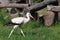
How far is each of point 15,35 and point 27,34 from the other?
36cm

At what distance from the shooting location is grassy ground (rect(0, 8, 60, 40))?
7.05 m

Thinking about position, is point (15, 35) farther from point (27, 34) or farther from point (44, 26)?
point (44, 26)

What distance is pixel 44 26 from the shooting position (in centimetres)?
855

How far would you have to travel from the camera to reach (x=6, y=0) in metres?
12.6

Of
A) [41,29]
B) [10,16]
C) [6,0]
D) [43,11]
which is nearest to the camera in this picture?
[41,29]

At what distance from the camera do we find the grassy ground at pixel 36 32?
705 cm

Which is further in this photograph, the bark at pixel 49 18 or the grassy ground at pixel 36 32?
the bark at pixel 49 18

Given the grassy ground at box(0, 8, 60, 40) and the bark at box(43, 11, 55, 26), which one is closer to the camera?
the grassy ground at box(0, 8, 60, 40)

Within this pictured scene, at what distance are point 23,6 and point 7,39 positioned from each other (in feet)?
11.5

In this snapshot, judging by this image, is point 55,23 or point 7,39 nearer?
point 7,39

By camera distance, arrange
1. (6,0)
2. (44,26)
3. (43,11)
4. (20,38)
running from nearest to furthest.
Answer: (20,38) → (44,26) → (43,11) → (6,0)

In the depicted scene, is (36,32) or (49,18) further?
(49,18)

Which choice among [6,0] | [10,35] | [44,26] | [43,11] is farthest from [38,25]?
[6,0]

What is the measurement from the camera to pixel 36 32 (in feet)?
25.1
